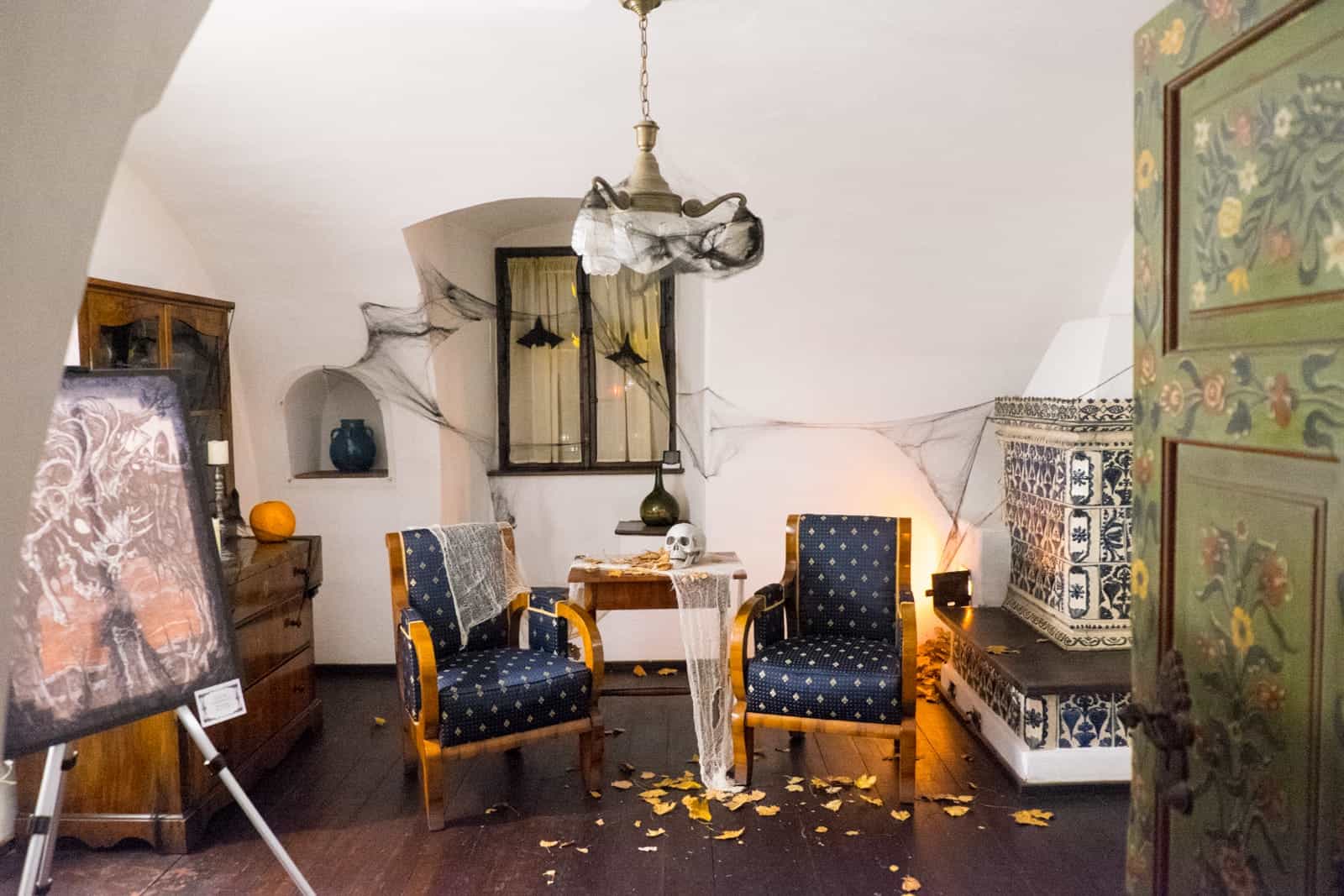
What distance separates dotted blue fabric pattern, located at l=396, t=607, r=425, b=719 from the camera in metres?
3.43

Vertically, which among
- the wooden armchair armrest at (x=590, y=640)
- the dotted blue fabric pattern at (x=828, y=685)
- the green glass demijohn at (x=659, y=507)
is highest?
the green glass demijohn at (x=659, y=507)

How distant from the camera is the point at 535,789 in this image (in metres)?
3.62

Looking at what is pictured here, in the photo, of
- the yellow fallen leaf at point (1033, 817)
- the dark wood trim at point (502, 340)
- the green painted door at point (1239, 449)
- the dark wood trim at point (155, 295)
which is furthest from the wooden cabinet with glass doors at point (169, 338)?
the yellow fallen leaf at point (1033, 817)

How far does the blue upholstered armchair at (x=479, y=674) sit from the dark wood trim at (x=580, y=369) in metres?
1.34

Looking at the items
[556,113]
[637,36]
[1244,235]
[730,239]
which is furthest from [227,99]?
[1244,235]

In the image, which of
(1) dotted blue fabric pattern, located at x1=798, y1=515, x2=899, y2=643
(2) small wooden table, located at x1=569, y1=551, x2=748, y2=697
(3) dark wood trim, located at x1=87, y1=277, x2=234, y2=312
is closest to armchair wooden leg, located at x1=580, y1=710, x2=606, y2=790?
(2) small wooden table, located at x1=569, y1=551, x2=748, y2=697

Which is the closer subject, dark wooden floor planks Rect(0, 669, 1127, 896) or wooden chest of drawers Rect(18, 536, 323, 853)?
dark wooden floor planks Rect(0, 669, 1127, 896)

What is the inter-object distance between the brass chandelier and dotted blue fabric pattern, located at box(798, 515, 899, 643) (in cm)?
165

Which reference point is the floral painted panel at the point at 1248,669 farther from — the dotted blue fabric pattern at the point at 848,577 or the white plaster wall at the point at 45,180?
the dotted blue fabric pattern at the point at 848,577

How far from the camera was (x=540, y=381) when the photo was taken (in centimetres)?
541

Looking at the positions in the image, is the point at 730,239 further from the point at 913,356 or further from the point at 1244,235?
the point at 913,356

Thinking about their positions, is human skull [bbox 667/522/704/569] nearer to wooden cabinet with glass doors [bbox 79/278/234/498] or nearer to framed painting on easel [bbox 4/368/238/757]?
wooden cabinet with glass doors [bbox 79/278/234/498]

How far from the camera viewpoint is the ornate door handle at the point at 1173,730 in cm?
116

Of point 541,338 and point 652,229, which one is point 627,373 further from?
point 652,229
